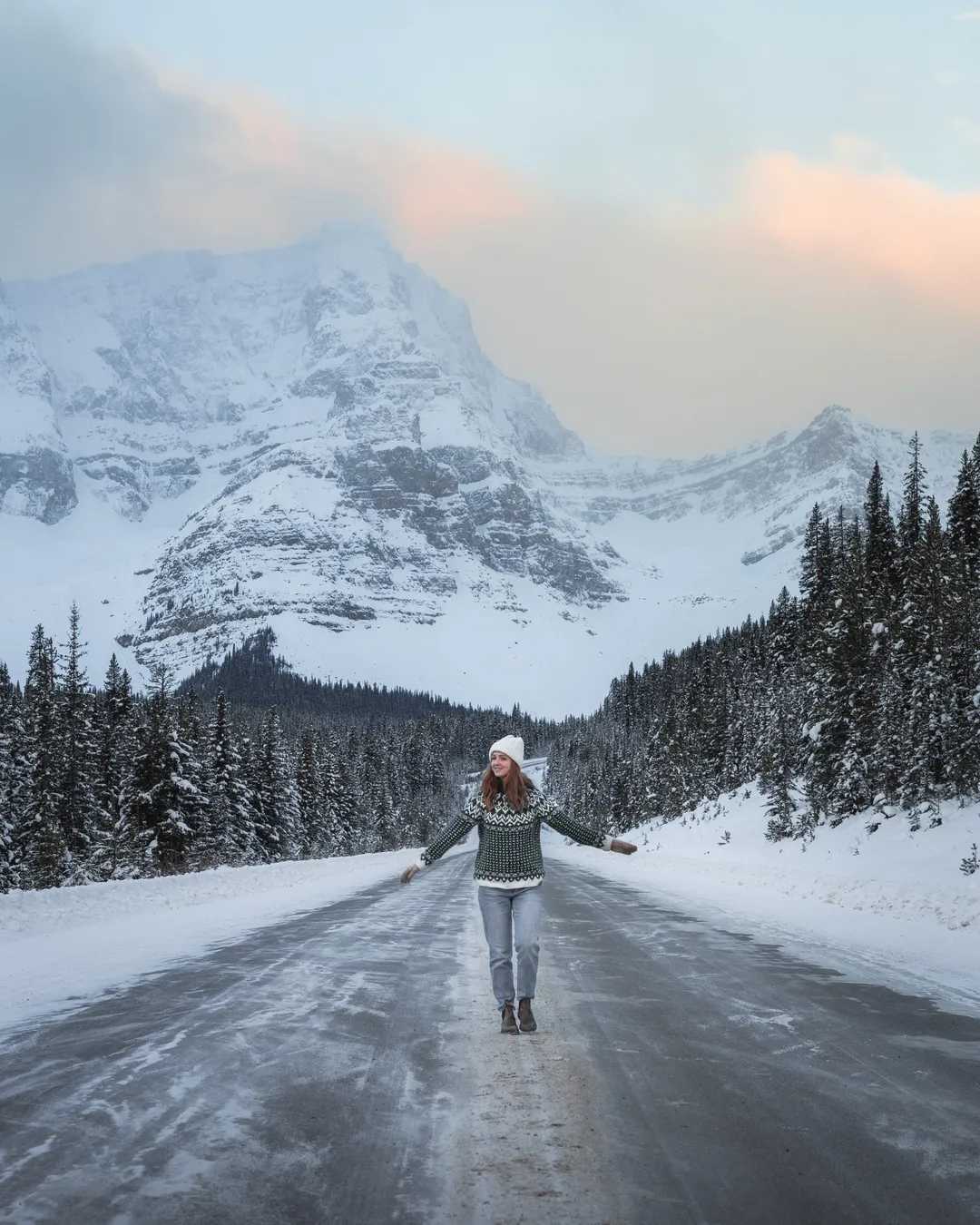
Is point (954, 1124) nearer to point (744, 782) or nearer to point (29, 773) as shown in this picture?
point (29, 773)

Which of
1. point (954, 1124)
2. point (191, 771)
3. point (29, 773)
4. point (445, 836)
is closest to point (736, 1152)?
point (954, 1124)

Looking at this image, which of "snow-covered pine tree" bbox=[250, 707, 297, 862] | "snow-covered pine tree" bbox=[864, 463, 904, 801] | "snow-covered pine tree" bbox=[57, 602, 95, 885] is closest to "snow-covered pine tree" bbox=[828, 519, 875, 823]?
"snow-covered pine tree" bbox=[864, 463, 904, 801]

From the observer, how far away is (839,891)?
18.1 m

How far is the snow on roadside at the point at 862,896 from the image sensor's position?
10156mm

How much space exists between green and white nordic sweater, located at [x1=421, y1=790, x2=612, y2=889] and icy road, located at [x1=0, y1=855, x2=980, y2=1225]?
113cm

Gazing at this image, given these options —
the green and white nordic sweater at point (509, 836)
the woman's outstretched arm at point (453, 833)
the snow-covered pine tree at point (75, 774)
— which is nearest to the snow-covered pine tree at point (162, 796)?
the snow-covered pine tree at point (75, 774)

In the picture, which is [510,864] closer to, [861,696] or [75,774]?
[861,696]

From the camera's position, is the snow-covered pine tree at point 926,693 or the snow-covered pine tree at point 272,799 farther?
Result: the snow-covered pine tree at point 272,799

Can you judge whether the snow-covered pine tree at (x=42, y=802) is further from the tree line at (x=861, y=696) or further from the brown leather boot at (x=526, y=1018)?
the brown leather boot at (x=526, y=1018)

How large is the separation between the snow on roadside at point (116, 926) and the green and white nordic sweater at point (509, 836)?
12.7 ft

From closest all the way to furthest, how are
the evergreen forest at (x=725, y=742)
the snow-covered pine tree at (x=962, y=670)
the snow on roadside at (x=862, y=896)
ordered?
1. the snow on roadside at (x=862, y=896)
2. the snow-covered pine tree at (x=962, y=670)
3. the evergreen forest at (x=725, y=742)

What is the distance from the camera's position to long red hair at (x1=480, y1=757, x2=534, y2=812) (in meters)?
7.44

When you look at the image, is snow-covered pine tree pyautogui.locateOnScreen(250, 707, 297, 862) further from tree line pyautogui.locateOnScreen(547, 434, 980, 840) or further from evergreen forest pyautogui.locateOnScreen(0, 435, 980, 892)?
tree line pyautogui.locateOnScreen(547, 434, 980, 840)

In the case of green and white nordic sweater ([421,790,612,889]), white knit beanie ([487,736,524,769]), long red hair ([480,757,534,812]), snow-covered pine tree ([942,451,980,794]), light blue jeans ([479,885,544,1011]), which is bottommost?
light blue jeans ([479,885,544,1011])
